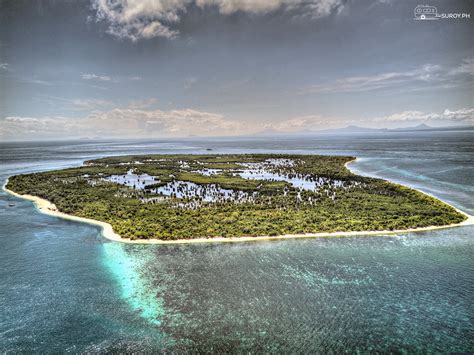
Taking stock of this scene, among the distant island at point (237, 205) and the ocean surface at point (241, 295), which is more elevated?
the distant island at point (237, 205)

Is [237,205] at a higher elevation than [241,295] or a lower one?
higher

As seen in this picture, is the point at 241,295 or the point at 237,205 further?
the point at 237,205

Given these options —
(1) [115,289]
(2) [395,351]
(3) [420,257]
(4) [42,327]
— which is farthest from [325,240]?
(4) [42,327]

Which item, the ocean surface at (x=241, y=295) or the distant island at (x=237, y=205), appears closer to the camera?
the ocean surface at (x=241, y=295)

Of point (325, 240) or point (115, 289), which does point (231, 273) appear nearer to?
point (115, 289)
